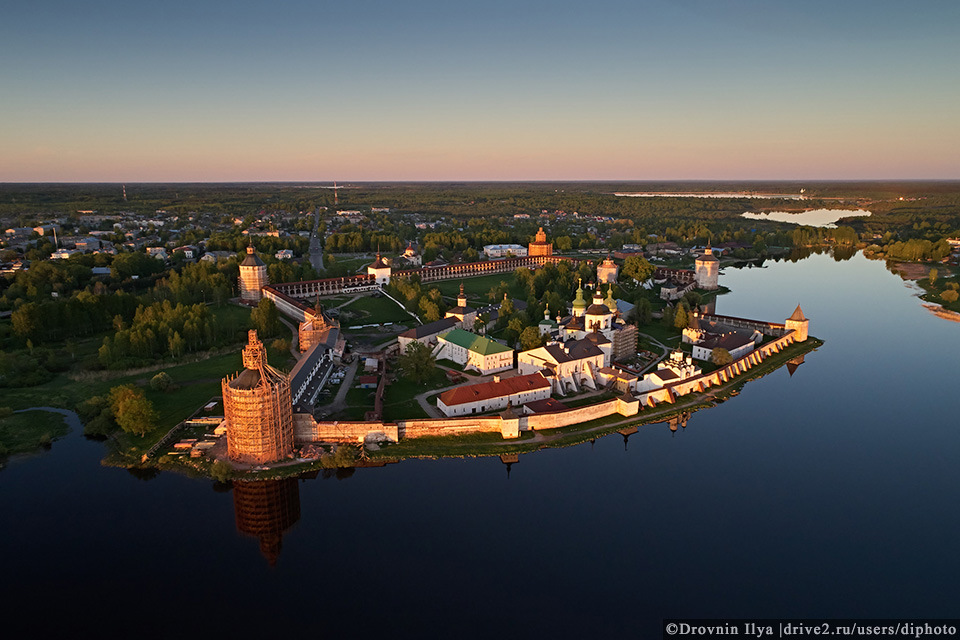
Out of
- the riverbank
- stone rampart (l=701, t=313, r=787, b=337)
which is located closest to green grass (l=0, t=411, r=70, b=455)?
the riverbank

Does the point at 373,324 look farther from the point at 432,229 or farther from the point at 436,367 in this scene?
the point at 432,229

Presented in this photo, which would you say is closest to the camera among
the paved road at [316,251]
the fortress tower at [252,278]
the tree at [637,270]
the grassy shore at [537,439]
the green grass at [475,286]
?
the grassy shore at [537,439]

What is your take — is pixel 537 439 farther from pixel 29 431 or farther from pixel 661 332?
pixel 29 431

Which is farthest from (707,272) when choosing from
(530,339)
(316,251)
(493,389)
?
(316,251)

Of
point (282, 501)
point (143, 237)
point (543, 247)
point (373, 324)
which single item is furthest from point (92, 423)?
point (143, 237)

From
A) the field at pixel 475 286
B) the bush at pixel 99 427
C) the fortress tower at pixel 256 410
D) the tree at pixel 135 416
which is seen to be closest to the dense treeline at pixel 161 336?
the bush at pixel 99 427

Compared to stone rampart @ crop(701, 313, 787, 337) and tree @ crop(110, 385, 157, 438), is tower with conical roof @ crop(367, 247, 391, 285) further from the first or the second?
tree @ crop(110, 385, 157, 438)

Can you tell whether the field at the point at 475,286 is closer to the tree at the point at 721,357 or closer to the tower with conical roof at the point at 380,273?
the tower with conical roof at the point at 380,273
